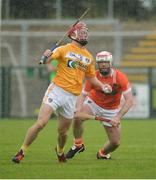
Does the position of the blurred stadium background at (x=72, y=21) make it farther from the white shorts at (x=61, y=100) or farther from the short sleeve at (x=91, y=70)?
the white shorts at (x=61, y=100)

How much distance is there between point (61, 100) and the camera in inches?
506

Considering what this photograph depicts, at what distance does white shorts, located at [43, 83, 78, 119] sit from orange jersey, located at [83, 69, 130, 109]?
3.18 ft

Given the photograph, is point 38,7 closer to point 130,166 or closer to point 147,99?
point 147,99

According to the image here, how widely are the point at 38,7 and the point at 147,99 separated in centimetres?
803

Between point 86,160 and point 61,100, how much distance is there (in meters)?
1.42

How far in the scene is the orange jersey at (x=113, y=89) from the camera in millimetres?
13906

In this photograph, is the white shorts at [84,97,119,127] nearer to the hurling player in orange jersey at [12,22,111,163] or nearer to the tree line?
the hurling player in orange jersey at [12,22,111,163]

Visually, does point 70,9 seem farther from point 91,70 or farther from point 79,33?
point 79,33

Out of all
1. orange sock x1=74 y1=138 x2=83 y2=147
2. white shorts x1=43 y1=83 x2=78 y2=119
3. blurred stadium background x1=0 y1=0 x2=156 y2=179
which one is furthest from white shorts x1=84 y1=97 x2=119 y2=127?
blurred stadium background x1=0 y1=0 x2=156 y2=179

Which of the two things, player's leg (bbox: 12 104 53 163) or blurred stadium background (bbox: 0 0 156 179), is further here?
blurred stadium background (bbox: 0 0 156 179)

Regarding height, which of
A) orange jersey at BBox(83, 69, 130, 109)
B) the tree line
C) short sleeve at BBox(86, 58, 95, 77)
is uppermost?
short sleeve at BBox(86, 58, 95, 77)

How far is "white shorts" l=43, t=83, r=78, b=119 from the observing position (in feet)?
42.0

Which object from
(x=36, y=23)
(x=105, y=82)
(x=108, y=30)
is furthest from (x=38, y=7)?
(x=105, y=82)

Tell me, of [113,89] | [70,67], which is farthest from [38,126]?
[113,89]
